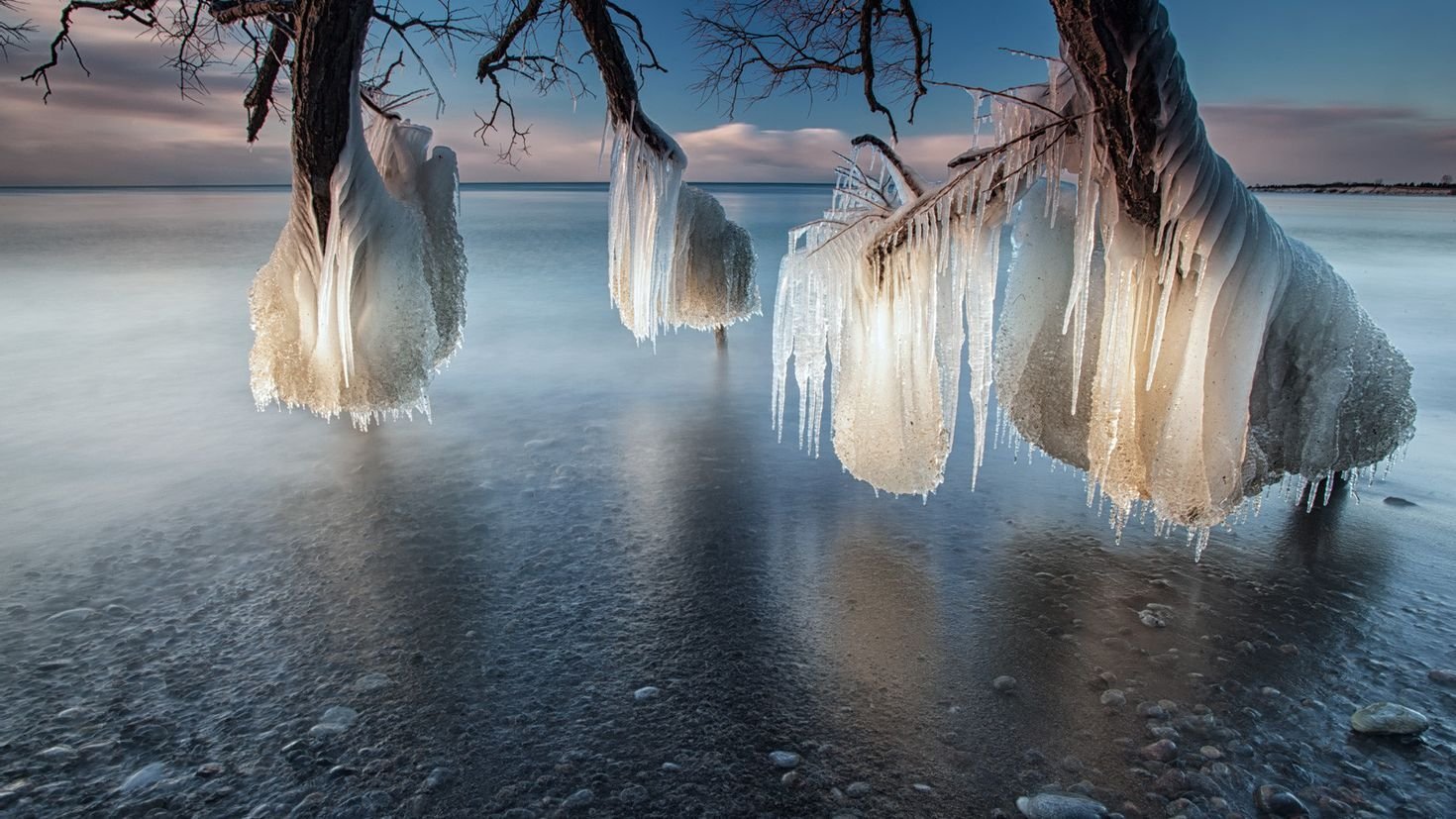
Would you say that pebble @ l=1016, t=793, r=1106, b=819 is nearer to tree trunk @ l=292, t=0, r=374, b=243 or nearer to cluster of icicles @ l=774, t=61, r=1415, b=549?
cluster of icicles @ l=774, t=61, r=1415, b=549

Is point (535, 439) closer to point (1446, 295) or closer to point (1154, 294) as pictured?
point (1154, 294)

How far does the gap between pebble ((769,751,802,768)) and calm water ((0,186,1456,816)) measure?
0.02m

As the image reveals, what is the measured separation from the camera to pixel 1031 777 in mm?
2043

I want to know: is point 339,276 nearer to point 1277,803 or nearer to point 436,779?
point 436,779

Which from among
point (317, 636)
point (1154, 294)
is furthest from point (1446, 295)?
point (317, 636)

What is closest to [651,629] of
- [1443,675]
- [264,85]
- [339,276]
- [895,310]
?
[895,310]

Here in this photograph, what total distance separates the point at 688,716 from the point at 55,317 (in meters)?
9.64

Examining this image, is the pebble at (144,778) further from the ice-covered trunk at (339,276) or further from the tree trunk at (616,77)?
the tree trunk at (616,77)

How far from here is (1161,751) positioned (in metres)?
2.13

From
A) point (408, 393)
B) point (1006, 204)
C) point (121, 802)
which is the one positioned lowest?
point (121, 802)

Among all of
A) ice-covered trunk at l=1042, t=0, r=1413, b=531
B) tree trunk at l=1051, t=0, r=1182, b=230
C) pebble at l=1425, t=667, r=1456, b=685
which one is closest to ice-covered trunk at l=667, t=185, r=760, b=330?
ice-covered trunk at l=1042, t=0, r=1413, b=531

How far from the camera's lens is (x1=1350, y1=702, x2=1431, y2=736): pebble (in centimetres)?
221

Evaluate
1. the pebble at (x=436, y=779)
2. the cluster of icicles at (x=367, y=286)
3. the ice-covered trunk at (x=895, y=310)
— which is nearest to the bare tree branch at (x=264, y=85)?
the cluster of icicles at (x=367, y=286)

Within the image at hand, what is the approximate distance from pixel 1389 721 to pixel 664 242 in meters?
4.57
